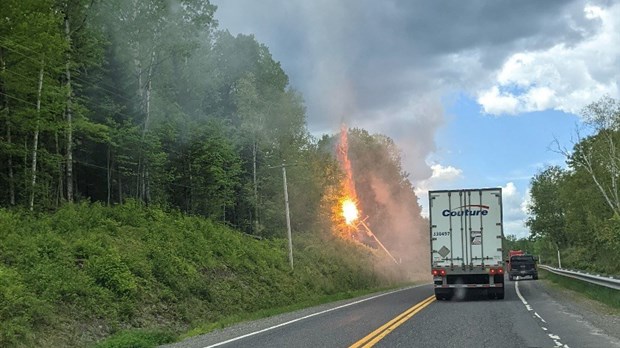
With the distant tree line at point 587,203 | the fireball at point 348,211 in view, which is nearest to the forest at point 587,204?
the distant tree line at point 587,203

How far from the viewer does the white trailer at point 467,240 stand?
21469 mm

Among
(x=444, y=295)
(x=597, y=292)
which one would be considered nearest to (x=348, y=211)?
(x=444, y=295)

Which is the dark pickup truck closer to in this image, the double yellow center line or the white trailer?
the white trailer

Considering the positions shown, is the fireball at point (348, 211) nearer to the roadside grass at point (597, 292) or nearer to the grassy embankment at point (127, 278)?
the grassy embankment at point (127, 278)

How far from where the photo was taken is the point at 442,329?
12.8m

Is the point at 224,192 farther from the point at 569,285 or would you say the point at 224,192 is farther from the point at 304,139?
the point at 569,285

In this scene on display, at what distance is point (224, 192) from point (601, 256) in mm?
53355

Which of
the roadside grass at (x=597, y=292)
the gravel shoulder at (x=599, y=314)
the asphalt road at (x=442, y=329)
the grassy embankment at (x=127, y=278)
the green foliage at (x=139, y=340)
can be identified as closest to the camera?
the asphalt road at (x=442, y=329)

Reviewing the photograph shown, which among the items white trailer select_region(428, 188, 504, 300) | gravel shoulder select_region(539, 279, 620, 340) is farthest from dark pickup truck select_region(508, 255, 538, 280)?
→ white trailer select_region(428, 188, 504, 300)

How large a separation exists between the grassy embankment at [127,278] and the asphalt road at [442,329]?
319 centimetres

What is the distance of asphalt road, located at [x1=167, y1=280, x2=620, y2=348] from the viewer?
10984mm

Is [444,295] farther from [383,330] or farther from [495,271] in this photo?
[383,330]

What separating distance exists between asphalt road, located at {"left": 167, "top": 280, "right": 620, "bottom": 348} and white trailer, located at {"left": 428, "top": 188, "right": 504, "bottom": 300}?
303 centimetres

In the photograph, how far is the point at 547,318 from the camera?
1534 centimetres
